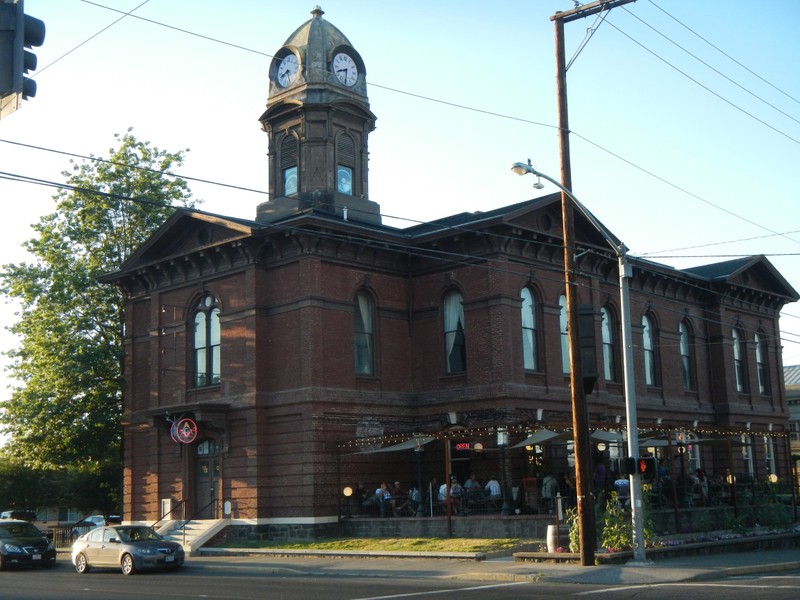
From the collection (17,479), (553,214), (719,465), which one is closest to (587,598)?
(553,214)

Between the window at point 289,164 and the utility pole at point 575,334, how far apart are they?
702 inches

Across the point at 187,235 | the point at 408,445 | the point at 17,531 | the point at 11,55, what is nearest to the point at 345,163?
the point at 187,235

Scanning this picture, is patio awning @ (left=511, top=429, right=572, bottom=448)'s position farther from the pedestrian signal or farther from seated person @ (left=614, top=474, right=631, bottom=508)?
the pedestrian signal

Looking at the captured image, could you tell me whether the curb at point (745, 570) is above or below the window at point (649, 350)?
below

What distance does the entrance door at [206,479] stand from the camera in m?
36.3

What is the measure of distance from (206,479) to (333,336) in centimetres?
725

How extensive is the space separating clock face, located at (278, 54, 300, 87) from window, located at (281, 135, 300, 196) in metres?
2.53

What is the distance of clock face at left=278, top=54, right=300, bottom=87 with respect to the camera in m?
42.6

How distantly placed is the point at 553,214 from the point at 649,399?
33.4ft

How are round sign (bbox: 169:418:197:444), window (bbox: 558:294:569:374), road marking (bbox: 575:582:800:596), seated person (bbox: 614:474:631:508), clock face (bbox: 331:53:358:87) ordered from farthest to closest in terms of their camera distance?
1. clock face (bbox: 331:53:358:87)
2. window (bbox: 558:294:569:374)
3. round sign (bbox: 169:418:197:444)
4. seated person (bbox: 614:474:631:508)
5. road marking (bbox: 575:582:800:596)

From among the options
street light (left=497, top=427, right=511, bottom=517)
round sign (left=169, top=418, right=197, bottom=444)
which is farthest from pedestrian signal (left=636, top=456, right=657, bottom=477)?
round sign (left=169, top=418, right=197, bottom=444)

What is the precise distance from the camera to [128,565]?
89.8ft

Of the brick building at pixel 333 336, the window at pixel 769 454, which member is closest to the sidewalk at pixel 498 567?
the brick building at pixel 333 336

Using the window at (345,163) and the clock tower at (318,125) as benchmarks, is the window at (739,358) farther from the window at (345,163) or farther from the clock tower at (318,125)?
the window at (345,163)
